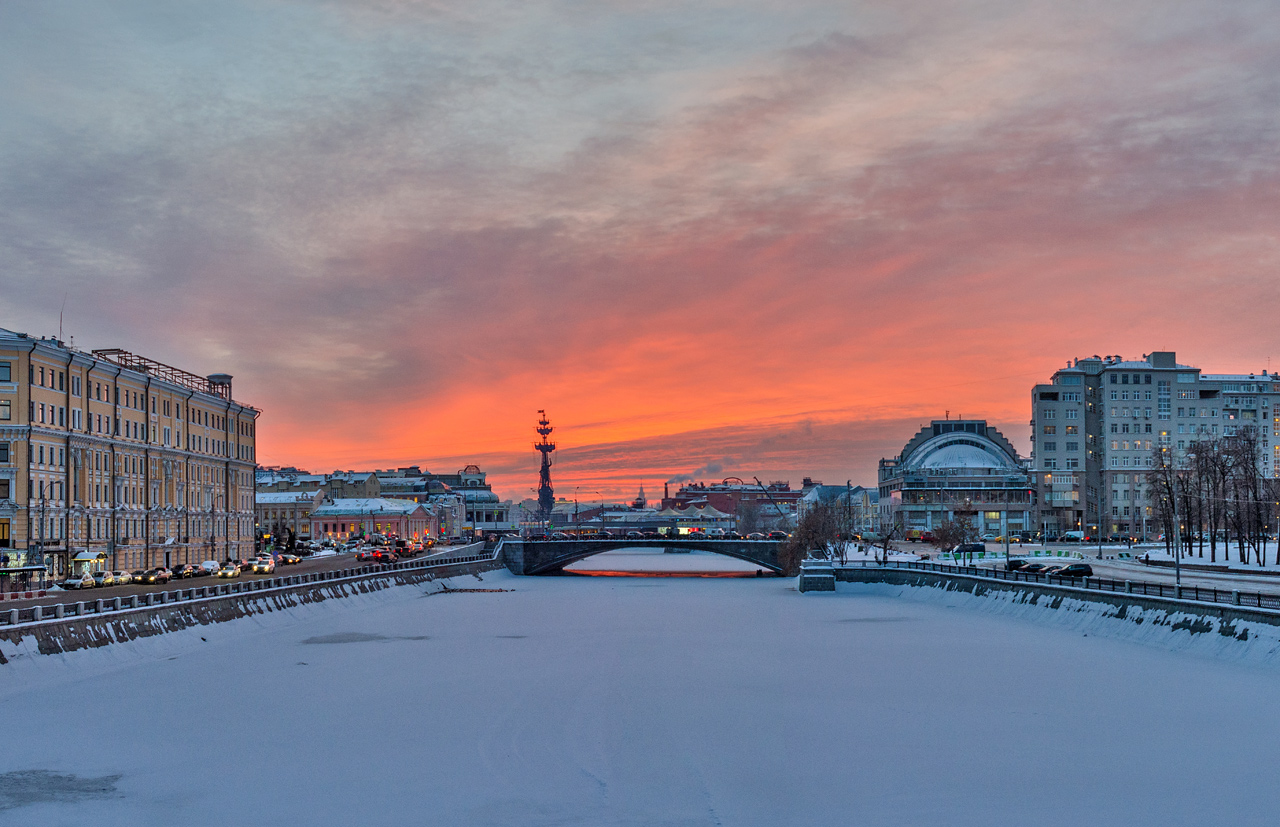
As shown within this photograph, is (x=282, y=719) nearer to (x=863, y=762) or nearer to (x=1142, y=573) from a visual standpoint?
(x=863, y=762)

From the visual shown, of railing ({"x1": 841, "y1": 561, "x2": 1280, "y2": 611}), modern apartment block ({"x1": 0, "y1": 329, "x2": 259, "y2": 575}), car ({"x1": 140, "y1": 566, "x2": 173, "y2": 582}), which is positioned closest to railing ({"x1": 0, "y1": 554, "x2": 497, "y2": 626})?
car ({"x1": 140, "y1": 566, "x2": 173, "y2": 582})

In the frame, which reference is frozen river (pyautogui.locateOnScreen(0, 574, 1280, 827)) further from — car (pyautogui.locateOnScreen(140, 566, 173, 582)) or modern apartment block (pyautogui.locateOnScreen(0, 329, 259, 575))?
modern apartment block (pyautogui.locateOnScreen(0, 329, 259, 575))

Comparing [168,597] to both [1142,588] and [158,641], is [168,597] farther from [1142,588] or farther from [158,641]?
[1142,588]

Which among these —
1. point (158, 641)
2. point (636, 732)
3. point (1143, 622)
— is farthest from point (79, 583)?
point (1143, 622)

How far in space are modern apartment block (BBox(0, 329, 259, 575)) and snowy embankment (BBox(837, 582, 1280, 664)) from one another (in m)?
70.2

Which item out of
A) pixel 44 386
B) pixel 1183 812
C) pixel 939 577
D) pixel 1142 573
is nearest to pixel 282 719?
pixel 1183 812

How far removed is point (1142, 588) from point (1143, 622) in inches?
208

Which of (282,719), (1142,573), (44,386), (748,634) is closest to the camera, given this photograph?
(282,719)

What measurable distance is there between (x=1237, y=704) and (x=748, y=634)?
37.5 metres

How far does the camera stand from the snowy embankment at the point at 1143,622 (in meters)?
58.0

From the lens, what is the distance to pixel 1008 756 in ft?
132

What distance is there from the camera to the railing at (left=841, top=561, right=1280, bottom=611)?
61938 millimetres

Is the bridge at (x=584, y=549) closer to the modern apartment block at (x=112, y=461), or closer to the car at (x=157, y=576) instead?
the modern apartment block at (x=112, y=461)

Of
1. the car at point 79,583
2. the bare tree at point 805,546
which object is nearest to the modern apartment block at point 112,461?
the car at point 79,583
